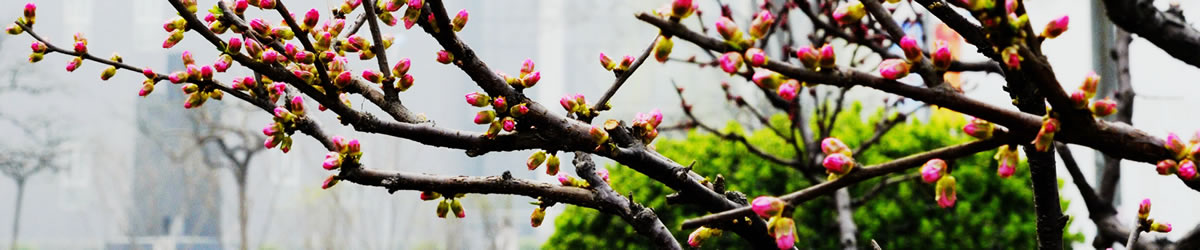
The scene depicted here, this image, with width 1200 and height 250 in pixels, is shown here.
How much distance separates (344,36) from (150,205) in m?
3.84

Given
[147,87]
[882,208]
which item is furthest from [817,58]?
[882,208]

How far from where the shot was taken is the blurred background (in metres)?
3.50

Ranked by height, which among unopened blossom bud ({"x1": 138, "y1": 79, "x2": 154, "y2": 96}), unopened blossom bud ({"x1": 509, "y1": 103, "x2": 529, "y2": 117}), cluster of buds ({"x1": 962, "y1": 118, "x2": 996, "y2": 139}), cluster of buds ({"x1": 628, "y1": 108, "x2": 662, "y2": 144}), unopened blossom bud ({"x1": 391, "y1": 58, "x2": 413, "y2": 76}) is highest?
unopened blossom bud ({"x1": 138, "y1": 79, "x2": 154, "y2": 96})

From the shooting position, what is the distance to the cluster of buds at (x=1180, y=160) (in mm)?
364

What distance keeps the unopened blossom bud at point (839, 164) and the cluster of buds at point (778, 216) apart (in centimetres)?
2

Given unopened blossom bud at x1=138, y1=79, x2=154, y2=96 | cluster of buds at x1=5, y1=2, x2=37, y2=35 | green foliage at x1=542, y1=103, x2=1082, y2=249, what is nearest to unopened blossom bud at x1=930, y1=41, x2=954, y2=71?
unopened blossom bud at x1=138, y1=79, x2=154, y2=96

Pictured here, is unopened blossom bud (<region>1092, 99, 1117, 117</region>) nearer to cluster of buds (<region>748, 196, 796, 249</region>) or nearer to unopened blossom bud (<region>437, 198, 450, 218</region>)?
cluster of buds (<region>748, 196, 796, 249</region>)

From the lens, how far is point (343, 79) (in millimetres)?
631

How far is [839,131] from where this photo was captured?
258 centimetres

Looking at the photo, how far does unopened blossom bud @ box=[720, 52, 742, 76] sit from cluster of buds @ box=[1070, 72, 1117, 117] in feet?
0.43

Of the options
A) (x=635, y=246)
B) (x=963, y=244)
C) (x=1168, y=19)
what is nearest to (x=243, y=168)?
(x=635, y=246)

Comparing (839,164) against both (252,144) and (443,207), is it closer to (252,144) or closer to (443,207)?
(443,207)

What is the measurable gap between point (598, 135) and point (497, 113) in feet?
0.21

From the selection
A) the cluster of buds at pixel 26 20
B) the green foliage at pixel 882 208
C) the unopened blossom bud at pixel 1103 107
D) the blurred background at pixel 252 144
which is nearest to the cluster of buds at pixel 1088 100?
the unopened blossom bud at pixel 1103 107
